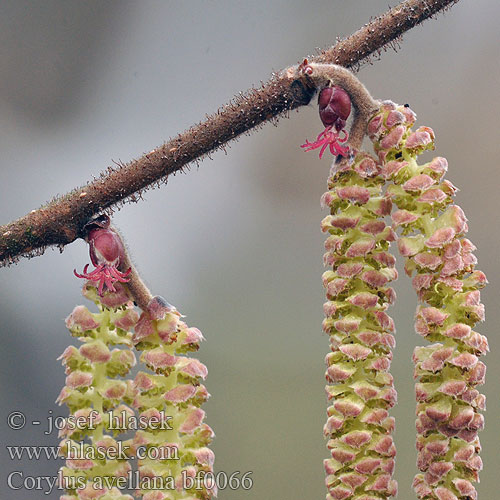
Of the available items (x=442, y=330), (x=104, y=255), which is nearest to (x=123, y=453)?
(x=104, y=255)

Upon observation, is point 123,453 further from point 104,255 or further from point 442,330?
point 442,330

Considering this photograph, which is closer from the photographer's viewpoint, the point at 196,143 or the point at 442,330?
the point at 442,330

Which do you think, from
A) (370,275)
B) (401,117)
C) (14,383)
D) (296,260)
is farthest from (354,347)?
(296,260)

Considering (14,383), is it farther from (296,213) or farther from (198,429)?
(198,429)

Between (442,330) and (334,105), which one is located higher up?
(334,105)

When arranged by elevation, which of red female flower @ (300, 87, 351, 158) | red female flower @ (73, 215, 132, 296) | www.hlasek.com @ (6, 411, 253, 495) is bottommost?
www.hlasek.com @ (6, 411, 253, 495)

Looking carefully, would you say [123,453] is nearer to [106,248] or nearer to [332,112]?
[106,248]

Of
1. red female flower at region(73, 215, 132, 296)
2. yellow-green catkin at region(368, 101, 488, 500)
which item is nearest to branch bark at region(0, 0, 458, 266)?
red female flower at region(73, 215, 132, 296)

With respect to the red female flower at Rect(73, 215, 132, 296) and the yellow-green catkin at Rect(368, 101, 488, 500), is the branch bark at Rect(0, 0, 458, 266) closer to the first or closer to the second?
the red female flower at Rect(73, 215, 132, 296)
